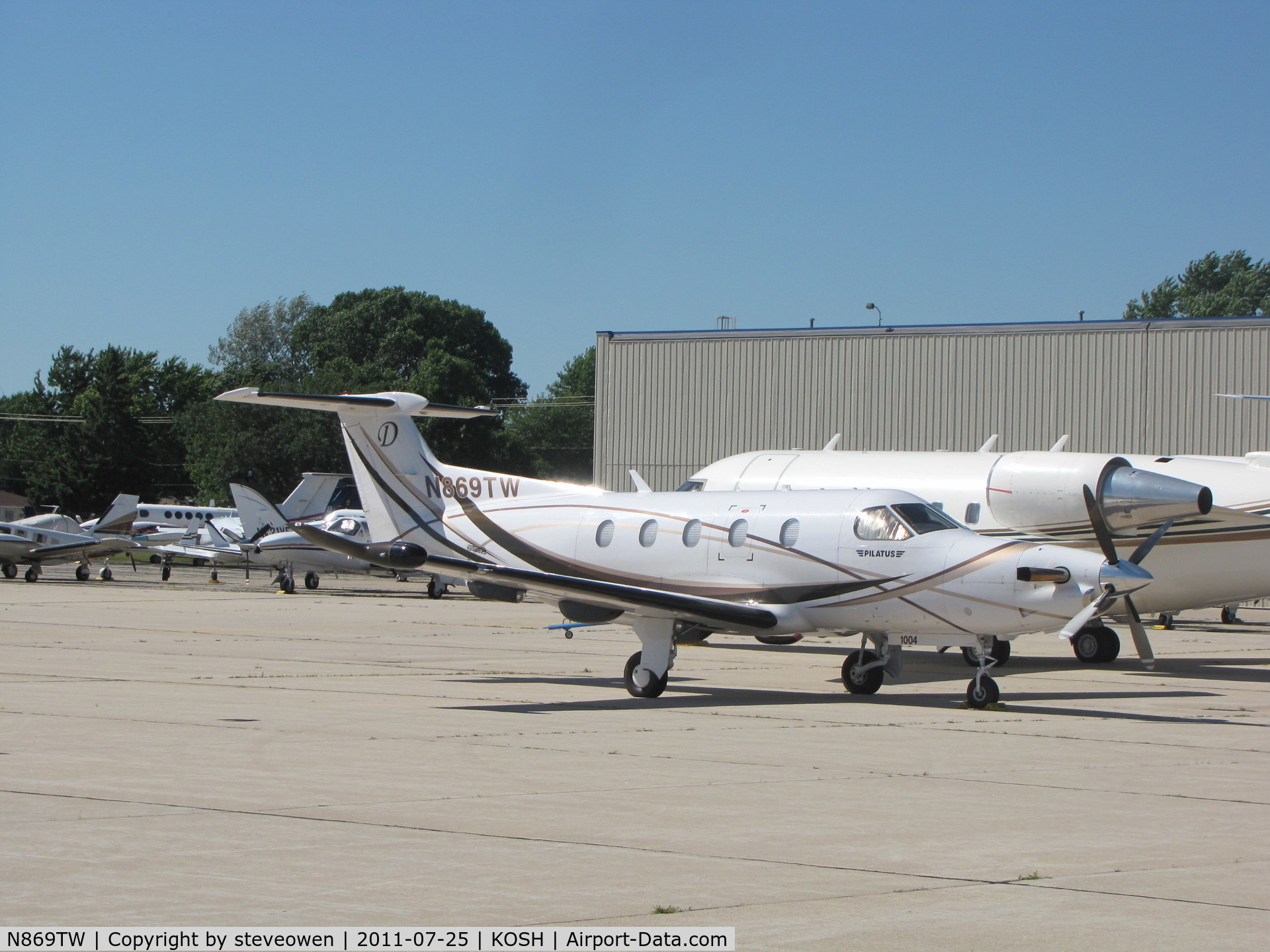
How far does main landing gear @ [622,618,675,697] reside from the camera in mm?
15719

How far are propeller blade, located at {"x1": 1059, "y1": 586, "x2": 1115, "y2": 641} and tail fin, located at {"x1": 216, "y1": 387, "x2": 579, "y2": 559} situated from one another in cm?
876

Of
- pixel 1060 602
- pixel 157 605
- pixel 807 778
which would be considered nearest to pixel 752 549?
pixel 1060 602

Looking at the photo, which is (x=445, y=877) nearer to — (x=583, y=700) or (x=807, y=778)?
(x=807, y=778)

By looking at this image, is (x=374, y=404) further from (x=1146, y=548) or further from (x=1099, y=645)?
(x=1099, y=645)

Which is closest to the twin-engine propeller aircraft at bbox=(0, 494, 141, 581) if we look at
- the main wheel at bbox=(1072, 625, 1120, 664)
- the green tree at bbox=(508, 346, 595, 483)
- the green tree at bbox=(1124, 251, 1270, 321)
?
the main wheel at bbox=(1072, 625, 1120, 664)

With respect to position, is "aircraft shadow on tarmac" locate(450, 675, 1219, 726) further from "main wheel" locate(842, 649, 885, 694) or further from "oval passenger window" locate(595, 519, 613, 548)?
"oval passenger window" locate(595, 519, 613, 548)

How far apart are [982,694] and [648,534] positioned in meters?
4.98

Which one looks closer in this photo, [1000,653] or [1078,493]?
[1078,493]

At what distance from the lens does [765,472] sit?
947 inches

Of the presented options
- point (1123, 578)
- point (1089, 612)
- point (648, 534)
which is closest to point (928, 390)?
point (648, 534)

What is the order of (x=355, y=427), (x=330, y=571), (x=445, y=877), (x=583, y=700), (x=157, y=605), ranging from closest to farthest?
(x=445, y=877) → (x=583, y=700) → (x=355, y=427) → (x=157, y=605) → (x=330, y=571)

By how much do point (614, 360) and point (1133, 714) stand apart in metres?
30.7

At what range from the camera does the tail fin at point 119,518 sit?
56500 millimetres

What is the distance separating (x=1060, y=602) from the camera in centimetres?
1387
